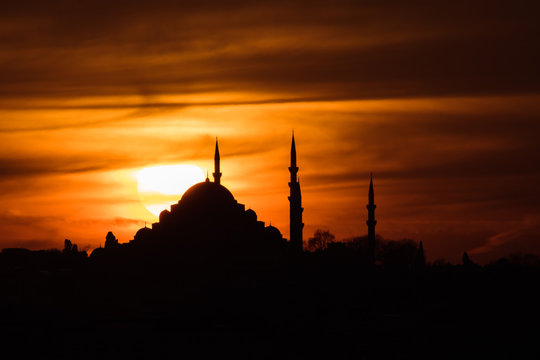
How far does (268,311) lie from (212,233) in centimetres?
1861

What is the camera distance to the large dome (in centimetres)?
9631

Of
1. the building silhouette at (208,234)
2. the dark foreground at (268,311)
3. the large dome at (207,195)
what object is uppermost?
the large dome at (207,195)

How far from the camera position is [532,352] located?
6975 cm

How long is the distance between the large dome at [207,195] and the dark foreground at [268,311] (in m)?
5.55

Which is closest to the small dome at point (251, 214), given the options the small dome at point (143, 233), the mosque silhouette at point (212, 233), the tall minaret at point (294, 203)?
the mosque silhouette at point (212, 233)

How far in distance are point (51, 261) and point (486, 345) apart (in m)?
50.1

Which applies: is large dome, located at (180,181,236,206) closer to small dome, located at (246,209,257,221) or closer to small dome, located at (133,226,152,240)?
small dome, located at (246,209,257,221)

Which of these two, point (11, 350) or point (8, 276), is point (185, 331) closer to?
point (11, 350)

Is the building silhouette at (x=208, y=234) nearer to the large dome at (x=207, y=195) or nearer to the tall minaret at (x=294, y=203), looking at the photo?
the large dome at (x=207, y=195)

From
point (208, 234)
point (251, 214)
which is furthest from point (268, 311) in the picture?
point (251, 214)

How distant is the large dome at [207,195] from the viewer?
316ft

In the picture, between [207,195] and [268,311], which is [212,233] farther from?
[268,311]

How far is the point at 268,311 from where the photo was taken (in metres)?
78.4

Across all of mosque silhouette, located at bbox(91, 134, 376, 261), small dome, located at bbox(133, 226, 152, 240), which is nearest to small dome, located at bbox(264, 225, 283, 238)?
mosque silhouette, located at bbox(91, 134, 376, 261)
